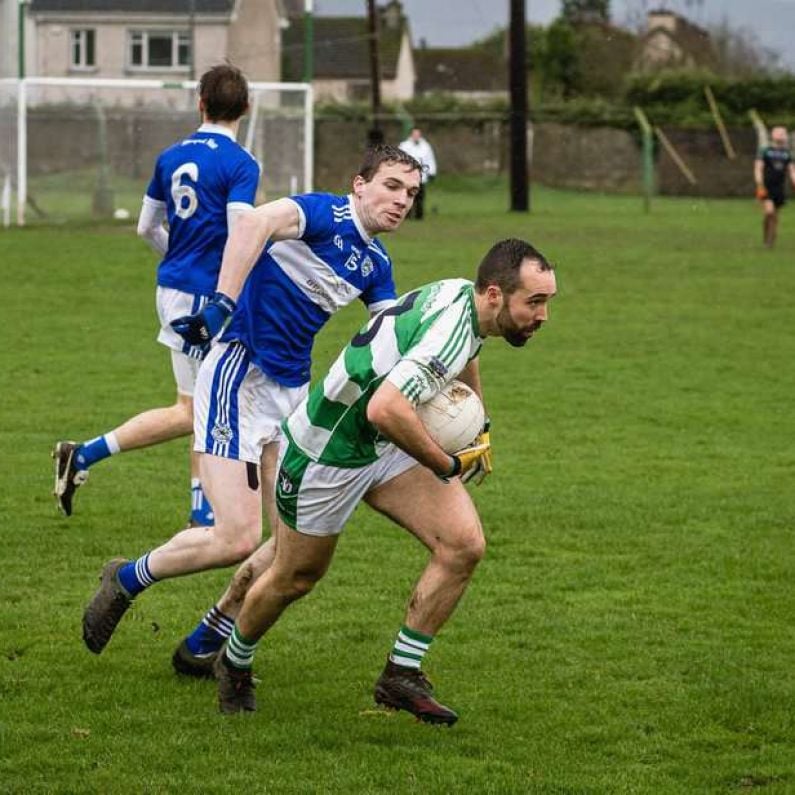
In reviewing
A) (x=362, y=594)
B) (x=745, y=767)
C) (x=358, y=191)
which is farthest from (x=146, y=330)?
(x=745, y=767)

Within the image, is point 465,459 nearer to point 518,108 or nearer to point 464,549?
point 464,549

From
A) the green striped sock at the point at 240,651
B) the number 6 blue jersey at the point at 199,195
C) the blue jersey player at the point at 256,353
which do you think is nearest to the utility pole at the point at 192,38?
the number 6 blue jersey at the point at 199,195

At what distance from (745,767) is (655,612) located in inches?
81.1

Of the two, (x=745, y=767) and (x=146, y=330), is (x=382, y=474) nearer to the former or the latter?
(x=745, y=767)

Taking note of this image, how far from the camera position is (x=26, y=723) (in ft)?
19.4

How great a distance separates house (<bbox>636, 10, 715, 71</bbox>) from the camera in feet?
201

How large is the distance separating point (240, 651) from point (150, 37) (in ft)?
132

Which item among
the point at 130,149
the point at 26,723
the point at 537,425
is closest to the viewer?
the point at 26,723

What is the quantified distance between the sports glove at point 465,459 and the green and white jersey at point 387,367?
0.22 meters

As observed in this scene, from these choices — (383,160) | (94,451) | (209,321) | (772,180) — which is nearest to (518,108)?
(772,180)

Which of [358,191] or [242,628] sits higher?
[358,191]

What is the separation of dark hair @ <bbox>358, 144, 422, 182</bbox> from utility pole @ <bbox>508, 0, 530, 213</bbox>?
32.4 meters

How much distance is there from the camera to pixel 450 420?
18.9 ft

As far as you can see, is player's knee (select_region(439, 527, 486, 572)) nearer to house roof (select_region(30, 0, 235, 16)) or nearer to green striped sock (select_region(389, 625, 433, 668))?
green striped sock (select_region(389, 625, 433, 668))
